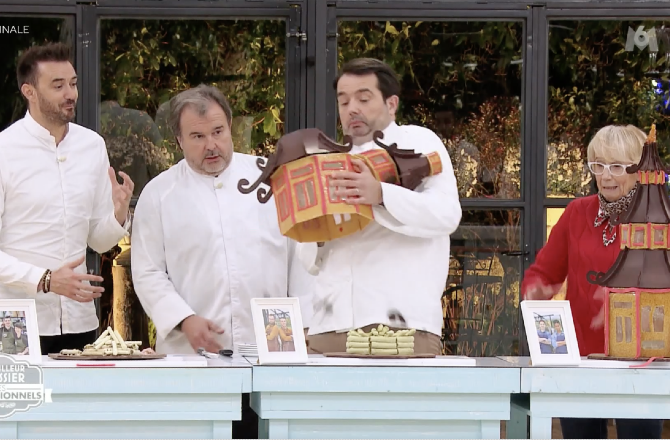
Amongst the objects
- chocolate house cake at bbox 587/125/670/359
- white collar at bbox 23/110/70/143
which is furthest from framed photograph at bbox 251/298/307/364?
white collar at bbox 23/110/70/143

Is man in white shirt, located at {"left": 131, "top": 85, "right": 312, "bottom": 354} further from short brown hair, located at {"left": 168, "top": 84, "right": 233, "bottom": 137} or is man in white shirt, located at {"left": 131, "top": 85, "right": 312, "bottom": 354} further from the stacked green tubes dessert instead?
the stacked green tubes dessert

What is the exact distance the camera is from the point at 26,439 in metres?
3.22

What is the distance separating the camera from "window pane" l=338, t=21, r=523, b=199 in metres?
4.79

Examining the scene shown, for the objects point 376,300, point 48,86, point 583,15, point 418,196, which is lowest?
point 376,300

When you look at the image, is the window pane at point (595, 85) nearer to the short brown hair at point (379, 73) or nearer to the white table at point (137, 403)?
the short brown hair at point (379, 73)

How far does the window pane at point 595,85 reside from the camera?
484 centimetres

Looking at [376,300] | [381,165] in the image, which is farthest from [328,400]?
[381,165]

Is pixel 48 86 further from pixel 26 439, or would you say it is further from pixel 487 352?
pixel 487 352

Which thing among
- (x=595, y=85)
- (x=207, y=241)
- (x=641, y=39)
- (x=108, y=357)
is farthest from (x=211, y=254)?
(x=641, y=39)

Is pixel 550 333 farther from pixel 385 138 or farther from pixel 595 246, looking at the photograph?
pixel 385 138

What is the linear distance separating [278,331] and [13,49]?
1971 millimetres

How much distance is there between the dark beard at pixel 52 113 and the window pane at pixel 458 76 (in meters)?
1.14

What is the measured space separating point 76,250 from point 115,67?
88 cm

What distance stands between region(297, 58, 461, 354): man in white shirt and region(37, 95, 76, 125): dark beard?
1.06 metres
